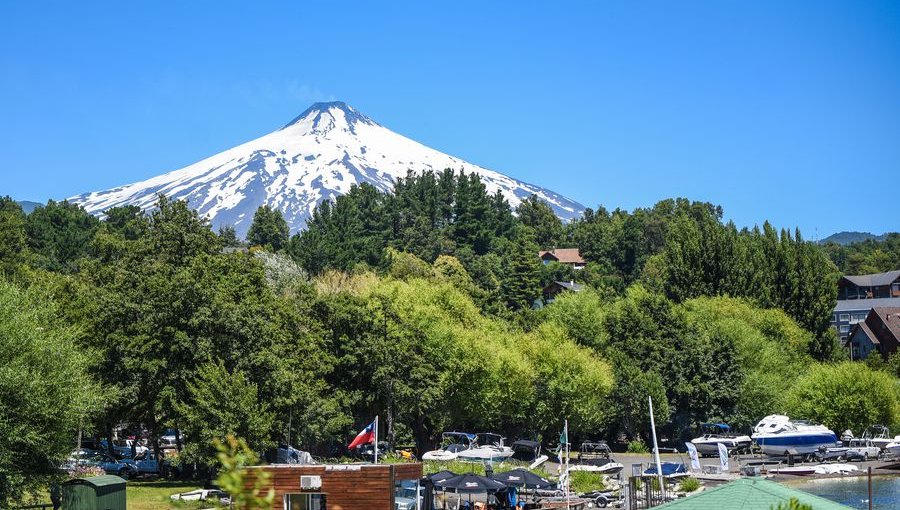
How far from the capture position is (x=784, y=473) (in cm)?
4997

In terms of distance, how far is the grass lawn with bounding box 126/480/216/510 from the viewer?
35.3m

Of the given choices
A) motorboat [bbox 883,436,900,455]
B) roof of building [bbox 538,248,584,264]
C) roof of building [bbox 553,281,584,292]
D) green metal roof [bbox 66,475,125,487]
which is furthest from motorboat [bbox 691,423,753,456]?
roof of building [bbox 538,248,584,264]

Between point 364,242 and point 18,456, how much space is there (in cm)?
7337

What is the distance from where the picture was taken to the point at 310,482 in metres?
24.9

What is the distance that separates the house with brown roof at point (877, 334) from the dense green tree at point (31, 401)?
8749cm

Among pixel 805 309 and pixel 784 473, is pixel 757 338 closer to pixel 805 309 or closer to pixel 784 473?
pixel 805 309

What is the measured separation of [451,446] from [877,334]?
69.0 metres

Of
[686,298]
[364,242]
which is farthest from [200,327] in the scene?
[364,242]

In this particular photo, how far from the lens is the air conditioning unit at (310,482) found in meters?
24.8

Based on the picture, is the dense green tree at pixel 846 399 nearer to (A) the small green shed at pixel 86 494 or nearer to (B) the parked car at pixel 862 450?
(B) the parked car at pixel 862 450

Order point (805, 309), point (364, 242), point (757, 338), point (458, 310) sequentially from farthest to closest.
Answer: point (364, 242) → point (805, 309) → point (757, 338) → point (458, 310)

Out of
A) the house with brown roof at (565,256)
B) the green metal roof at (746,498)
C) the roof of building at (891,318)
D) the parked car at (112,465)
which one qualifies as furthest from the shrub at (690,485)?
the house with brown roof at (565,256)

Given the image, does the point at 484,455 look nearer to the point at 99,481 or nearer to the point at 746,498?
the point at 99,481

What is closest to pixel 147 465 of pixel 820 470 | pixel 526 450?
pixel 526 450
